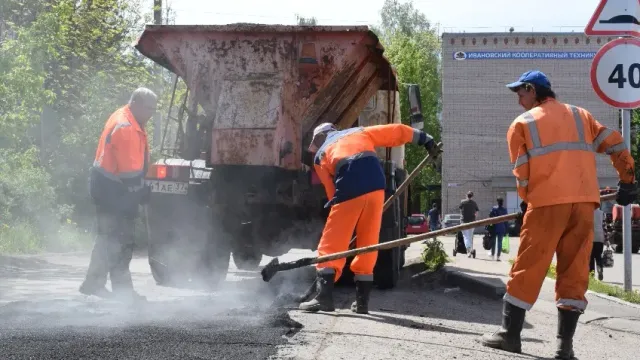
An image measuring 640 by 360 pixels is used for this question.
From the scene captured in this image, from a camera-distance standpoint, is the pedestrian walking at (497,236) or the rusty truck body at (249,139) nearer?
the rusty truck body at (249,139)

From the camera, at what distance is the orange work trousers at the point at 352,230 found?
23.7 feet

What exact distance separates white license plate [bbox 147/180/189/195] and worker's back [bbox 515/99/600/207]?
13.9ft

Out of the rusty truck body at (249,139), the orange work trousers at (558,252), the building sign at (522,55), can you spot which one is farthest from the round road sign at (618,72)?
the building sign at (522,55)

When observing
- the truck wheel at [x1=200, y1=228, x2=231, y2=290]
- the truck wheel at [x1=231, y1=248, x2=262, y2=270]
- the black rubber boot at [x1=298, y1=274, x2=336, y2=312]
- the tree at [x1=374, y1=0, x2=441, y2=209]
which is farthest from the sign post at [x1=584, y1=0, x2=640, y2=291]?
the tree at [x1=374, y1=0, x2=441, y2=209]

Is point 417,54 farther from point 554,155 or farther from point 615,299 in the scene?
point 554,155

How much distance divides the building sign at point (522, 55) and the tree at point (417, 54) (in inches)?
140

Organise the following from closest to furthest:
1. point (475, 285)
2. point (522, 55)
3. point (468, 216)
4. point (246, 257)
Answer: point (246, 257) → point (475, 285) → point (468, 216) → point (522, 55)

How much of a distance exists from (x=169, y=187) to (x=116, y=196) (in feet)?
4.78

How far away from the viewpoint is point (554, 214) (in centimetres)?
558

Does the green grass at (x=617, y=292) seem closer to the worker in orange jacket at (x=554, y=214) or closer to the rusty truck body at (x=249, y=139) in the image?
the rusty truck body at (x=249, y=139)

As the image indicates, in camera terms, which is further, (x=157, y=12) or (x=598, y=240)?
(x=157, y=12)

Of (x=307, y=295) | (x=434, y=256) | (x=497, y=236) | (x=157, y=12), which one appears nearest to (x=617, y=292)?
(x=307, y=295)

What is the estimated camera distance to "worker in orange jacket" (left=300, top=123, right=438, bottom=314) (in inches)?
285

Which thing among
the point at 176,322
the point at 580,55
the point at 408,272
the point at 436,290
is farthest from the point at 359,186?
the point at 580,55
